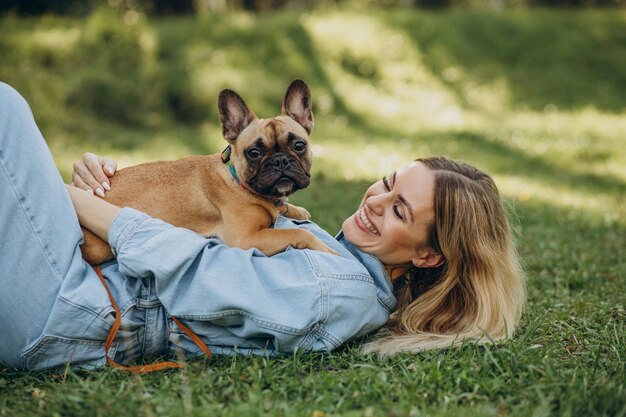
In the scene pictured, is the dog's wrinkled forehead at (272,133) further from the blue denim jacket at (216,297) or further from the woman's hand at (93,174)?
the blue denim jacket at (216,297)

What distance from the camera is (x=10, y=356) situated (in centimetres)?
318

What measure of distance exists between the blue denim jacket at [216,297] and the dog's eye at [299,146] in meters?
1.25

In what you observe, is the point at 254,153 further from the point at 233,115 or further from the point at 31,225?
the point at 31,225

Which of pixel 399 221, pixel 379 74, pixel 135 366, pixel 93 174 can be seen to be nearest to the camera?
pixel 135 366

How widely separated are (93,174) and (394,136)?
386 inches

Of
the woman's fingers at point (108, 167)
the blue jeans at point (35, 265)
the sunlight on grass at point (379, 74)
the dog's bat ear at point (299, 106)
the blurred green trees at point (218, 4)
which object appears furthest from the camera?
the blurred green trees at point (218, 4)

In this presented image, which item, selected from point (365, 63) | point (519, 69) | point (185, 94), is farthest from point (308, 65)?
point (519, 69)

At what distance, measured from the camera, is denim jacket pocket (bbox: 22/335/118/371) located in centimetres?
311

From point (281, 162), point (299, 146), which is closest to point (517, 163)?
point (299, 146)

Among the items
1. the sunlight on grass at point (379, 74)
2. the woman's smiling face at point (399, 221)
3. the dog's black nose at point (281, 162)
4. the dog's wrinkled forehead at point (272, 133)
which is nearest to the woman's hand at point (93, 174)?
the dog's wrinkled forehead at point (272, 133)

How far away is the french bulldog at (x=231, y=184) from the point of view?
4.16 m

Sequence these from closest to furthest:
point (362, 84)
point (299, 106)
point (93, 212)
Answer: point (93, 212) < point (299, 106) < point (362, 84)

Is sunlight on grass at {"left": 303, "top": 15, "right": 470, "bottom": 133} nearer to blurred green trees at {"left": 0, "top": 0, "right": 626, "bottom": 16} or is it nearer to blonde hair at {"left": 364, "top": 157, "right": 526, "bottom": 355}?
blurred green trees at {"left": 0, "top": 0, "right": 626, "bottom": 16}

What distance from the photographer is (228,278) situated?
124 inches
